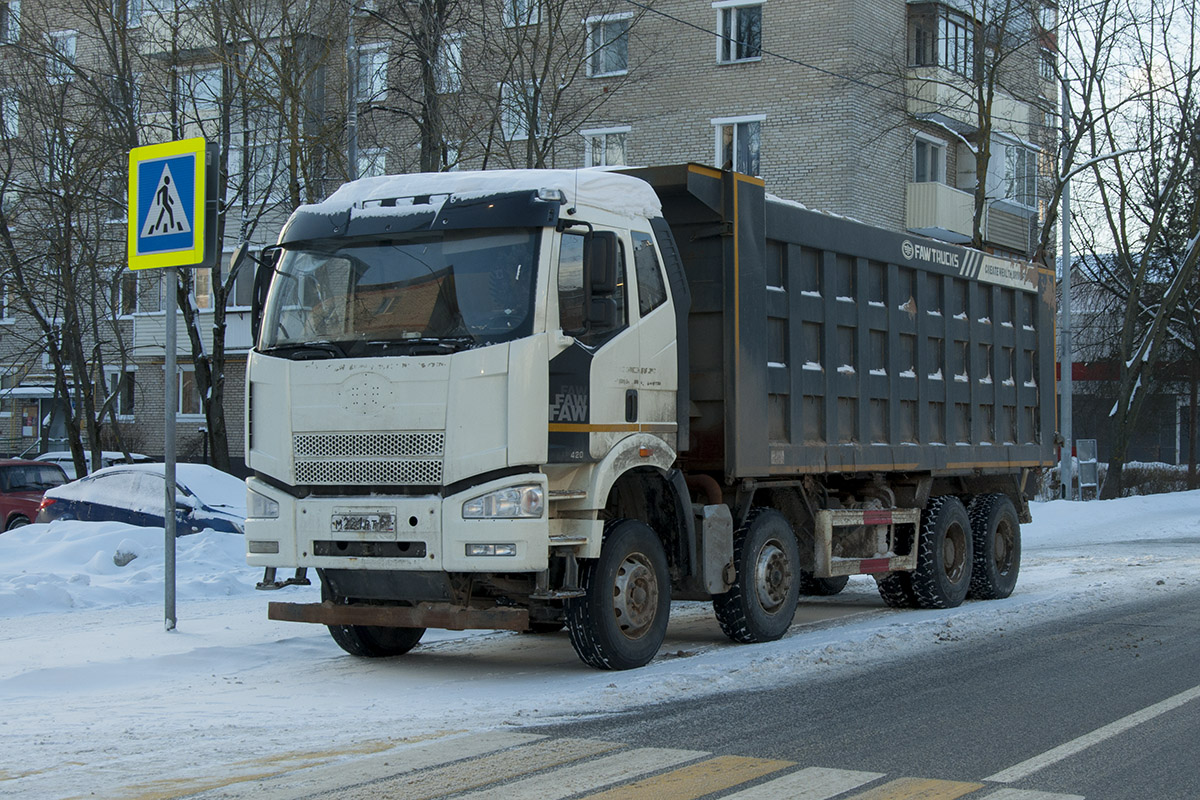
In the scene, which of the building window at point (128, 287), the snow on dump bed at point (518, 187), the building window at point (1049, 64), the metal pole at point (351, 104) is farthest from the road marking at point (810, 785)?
the building window at point (1049, 64)

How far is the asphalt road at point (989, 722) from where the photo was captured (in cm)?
627

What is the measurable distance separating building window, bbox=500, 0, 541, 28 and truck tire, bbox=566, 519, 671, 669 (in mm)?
16157

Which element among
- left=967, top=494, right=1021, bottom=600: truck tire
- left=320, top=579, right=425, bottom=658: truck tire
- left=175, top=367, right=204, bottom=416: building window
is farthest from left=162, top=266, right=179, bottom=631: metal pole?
left=175, top=367, right=204, bottom=416: building window

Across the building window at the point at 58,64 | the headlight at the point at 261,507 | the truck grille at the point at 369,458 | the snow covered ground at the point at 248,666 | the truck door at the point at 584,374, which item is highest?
the building window at the point at 58,64

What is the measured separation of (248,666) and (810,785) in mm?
4626

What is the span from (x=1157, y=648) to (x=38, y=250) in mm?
25843

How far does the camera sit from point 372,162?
23984 millimetres

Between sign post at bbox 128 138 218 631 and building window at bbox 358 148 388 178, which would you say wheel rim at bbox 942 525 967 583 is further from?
building window at bbox 358 148 388 178

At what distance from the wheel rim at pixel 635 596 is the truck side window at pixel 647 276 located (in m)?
1.67

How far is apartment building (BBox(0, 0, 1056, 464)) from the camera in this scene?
2236 centimetres

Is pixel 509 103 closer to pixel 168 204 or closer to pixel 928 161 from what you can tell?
pixel 168 204

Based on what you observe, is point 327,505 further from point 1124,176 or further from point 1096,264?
point 1096,264

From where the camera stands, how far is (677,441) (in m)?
9.72

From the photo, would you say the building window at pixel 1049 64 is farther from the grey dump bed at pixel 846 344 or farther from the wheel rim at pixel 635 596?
the wheel rim at pixel 635 596
